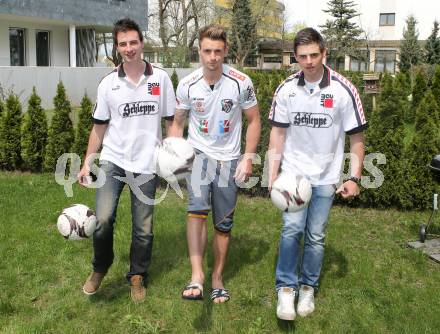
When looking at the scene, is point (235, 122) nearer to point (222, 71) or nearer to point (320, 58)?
point (222, 71)

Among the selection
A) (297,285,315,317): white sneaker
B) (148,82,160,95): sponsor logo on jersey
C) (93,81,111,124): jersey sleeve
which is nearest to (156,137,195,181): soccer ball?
(148,82,160,95): sponsor logo on jersey

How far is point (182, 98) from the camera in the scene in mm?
4359

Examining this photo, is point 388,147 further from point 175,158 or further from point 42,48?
point 42,48

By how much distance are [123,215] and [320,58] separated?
3872 millimetres

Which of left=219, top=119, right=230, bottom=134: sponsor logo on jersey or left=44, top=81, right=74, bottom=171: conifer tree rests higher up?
left=219, top=119, right=230, bottom=134: sponsor logo on jersey

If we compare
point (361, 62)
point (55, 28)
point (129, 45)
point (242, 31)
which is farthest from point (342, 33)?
point (129, 45)

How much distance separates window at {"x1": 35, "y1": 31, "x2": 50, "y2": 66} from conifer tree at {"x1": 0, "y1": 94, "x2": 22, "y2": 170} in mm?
20349

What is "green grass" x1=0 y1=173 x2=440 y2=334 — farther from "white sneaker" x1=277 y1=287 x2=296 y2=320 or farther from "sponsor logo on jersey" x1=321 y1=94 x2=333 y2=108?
"sponsor logo on jersey" x1=321 y1=94 x2=333 y2=108

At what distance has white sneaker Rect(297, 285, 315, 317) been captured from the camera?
4.25 metres

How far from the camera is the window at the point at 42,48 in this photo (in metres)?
28.7

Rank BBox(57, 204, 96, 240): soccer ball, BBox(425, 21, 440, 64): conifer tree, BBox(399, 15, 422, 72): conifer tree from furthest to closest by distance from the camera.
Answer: BBox(399, 15, 422, 72): conifer tree < BBox(425, 21, 440, 64): conifer tree < BBox(57, 204, 96, 240): soccer ball

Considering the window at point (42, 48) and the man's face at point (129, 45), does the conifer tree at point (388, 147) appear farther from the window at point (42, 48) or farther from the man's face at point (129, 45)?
the window at point (42, 48)

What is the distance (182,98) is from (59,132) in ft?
18.8

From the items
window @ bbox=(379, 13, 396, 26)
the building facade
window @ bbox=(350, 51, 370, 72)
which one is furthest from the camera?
window @ bbox=(379, 13, 396, 26)
